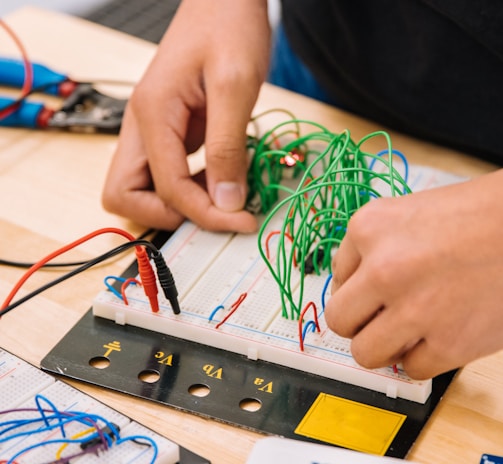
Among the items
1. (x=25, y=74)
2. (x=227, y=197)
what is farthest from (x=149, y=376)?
(x=25, y=74)

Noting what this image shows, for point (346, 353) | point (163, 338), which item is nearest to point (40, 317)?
point (163, 338)

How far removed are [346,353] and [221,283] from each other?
0.20m

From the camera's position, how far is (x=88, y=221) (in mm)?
1214

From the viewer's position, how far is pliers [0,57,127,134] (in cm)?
140

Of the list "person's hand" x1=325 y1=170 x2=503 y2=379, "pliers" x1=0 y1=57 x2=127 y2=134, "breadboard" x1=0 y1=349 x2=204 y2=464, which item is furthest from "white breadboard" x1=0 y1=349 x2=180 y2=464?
"pliers" x1=0 y1=57 x2=127 y2=134

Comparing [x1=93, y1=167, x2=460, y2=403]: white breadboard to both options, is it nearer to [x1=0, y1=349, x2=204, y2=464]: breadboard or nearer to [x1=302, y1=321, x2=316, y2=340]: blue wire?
[x1=302, y1=321, x2=316, y2=340]: blue wire

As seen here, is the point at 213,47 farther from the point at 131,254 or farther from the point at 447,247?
the point at 447,247

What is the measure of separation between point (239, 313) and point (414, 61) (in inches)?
23.1

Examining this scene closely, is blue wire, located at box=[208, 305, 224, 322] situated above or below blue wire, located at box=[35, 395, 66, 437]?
above

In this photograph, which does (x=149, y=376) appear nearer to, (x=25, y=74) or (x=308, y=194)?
(x=308, y=194)

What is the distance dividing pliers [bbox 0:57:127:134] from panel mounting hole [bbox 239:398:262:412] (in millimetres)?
647

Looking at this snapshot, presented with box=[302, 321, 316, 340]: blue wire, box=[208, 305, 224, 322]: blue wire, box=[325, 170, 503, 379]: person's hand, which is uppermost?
box=[325, 170, 503, 379]: person's hand

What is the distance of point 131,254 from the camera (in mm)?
1135

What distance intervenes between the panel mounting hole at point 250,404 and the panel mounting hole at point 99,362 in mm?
172
